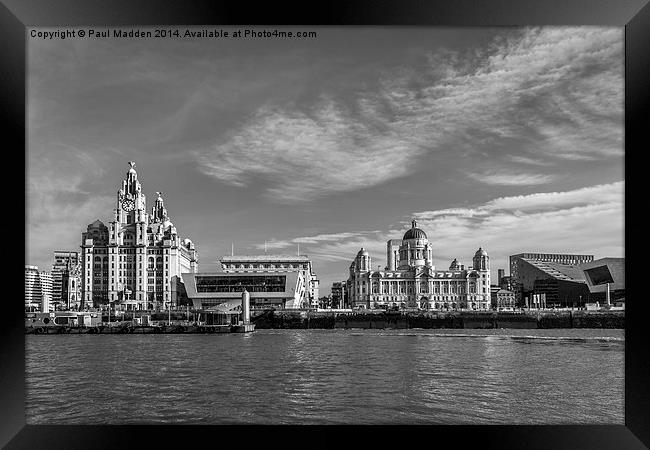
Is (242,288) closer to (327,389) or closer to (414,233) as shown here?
(414,233)

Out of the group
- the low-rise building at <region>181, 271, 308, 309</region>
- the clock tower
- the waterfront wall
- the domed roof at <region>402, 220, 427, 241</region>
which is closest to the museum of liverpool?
the low-rise building at <region>181, 271, 308, 309</region>

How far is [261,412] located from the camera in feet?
22.9

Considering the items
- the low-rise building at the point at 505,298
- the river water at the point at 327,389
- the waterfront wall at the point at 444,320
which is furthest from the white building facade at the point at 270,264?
the river water at the point at 327,389

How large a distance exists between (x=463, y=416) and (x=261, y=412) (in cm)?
237

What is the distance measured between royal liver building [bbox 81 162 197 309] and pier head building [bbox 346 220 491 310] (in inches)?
598

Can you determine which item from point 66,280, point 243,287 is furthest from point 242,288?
point 66,280

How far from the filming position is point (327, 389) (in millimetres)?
8695

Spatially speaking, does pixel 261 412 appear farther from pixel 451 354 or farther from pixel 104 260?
pixel 104 260

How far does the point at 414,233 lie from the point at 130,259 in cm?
2452

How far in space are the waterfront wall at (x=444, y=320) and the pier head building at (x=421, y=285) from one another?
31.7 feet

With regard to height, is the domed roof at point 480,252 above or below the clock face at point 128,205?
below

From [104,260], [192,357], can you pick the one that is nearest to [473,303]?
[104,260]
